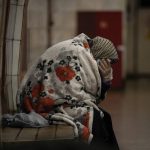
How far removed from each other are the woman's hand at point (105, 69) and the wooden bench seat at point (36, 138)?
59cm

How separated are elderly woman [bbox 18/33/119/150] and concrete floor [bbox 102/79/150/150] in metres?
1.15

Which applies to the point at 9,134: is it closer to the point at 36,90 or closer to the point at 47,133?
the point at 47,133

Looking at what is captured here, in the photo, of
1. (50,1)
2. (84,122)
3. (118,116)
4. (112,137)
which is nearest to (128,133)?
(118,116)

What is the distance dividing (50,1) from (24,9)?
441cm

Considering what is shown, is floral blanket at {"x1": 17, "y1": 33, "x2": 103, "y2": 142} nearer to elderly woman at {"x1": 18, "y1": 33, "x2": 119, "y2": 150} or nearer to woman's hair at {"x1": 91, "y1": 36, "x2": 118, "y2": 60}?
elderly woman at {"x1": 18, "y1": 33, "x2": 119, "y2": 150}

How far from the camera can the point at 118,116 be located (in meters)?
6.60

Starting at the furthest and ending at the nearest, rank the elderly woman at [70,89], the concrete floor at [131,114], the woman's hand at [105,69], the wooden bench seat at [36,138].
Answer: the concrete floor at [131,114], the woman's hand at [105,69], the elderly woman at [70,89], the wooden bench seat at [36,138]

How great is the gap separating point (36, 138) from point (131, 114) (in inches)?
140

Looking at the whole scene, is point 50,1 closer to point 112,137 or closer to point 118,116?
point 118,116

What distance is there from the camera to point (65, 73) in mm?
3643

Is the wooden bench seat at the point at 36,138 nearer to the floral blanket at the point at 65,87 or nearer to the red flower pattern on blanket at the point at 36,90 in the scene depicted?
the floral blanket at the point at 65,87

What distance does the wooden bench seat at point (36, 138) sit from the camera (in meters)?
3.36

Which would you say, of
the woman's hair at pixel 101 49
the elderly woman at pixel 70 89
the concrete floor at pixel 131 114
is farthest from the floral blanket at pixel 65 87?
the concrete floor at pixel 131 114

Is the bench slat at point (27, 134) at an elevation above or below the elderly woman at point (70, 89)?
below
